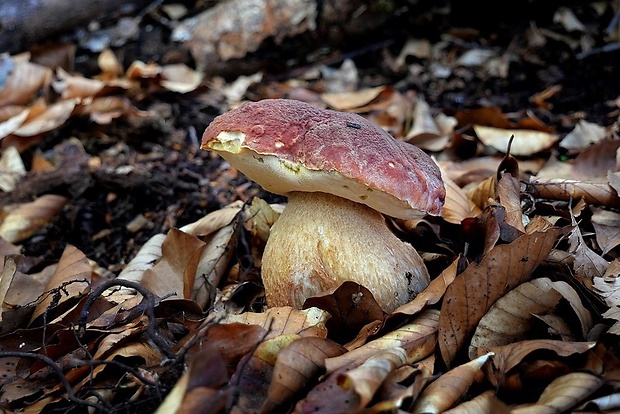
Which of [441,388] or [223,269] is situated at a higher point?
[441,388]

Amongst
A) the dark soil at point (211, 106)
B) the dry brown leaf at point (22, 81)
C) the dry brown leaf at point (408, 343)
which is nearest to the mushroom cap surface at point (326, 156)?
the dry brown leaf at point (408, 343)

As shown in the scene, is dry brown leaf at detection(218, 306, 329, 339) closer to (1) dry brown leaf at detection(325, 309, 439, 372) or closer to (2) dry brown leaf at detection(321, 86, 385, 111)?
(1) dry brown leaf at detection(325, 309, 439, 372)

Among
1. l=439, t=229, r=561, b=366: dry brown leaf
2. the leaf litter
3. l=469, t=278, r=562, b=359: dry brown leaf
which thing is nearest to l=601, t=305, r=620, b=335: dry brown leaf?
the leaf litter

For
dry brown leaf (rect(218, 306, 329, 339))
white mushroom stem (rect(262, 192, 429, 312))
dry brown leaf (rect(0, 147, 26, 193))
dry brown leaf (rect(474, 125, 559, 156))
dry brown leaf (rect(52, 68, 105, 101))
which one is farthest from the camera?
dry brown leaf (rect(52, 68, 105, 101))

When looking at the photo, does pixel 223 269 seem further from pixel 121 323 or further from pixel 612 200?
pixel 612 200

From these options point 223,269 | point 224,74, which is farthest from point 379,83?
point 223,269

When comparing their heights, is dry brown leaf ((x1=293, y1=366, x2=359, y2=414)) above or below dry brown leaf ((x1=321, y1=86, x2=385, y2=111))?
above

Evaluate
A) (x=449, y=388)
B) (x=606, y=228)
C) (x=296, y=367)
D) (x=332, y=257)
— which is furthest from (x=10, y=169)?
(x=606, y=228)
